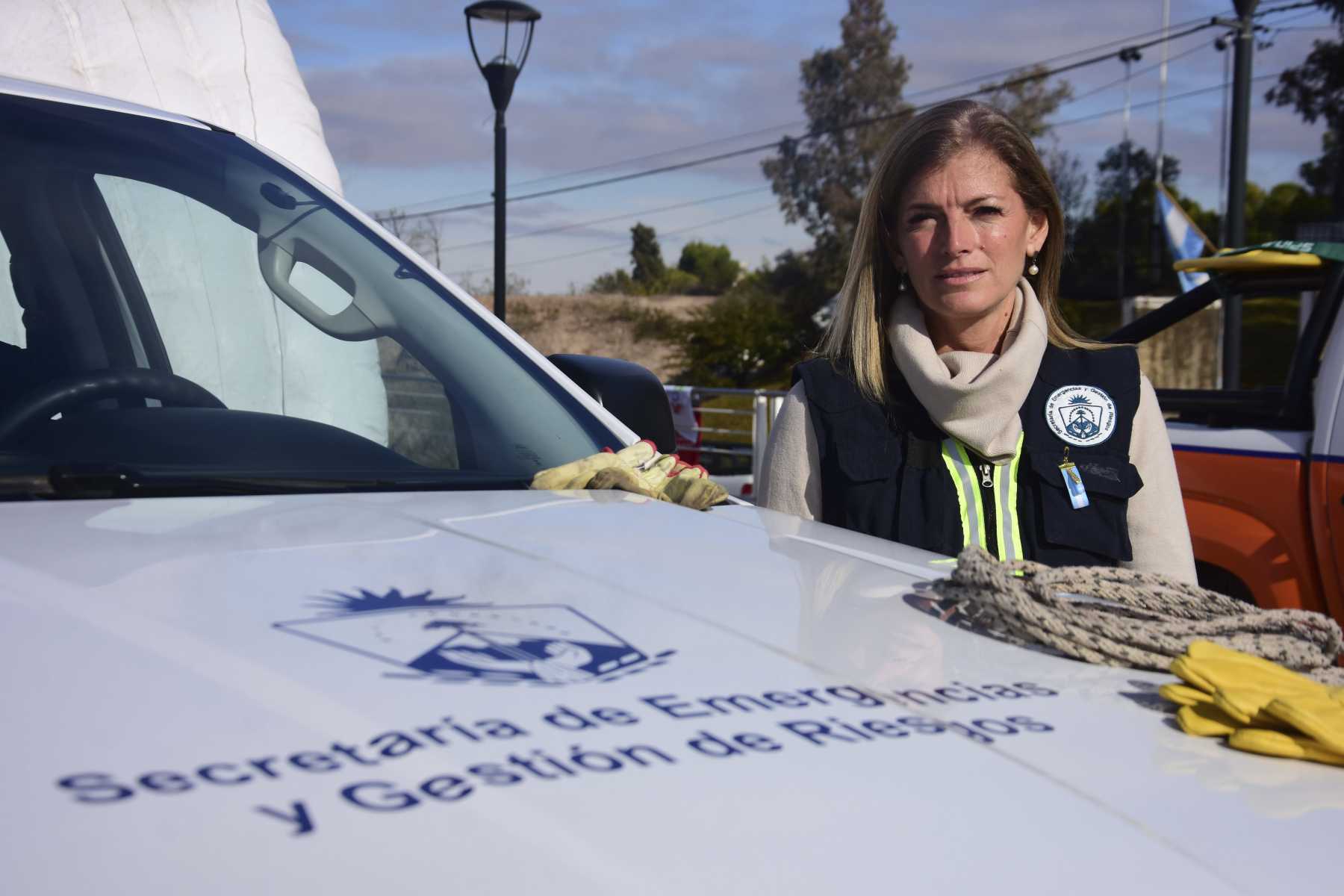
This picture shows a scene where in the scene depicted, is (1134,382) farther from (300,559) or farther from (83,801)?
(83,801)

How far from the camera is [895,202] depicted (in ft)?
9.43

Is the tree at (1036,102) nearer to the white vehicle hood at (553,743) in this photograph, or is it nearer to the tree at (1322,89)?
the tree at (1322,89)

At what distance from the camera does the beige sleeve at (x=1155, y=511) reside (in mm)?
2676

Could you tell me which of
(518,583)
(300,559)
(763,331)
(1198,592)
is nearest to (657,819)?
(518,583)

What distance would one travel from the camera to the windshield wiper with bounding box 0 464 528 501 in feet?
5.61

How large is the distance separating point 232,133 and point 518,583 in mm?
1470

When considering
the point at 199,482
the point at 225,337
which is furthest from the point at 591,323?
the point at 199,482

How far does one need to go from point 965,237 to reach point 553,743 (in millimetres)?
1948

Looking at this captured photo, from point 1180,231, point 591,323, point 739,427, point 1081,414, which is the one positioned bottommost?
point 739,427

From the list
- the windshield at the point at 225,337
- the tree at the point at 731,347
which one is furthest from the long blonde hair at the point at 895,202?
the tree at the point at 731,347

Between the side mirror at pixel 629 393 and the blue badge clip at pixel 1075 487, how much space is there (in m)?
0.75

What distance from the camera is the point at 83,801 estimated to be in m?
0.85

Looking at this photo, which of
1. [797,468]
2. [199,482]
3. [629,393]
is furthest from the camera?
[797,468]

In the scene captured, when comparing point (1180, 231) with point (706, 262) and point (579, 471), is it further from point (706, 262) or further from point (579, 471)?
point (706, 262)
